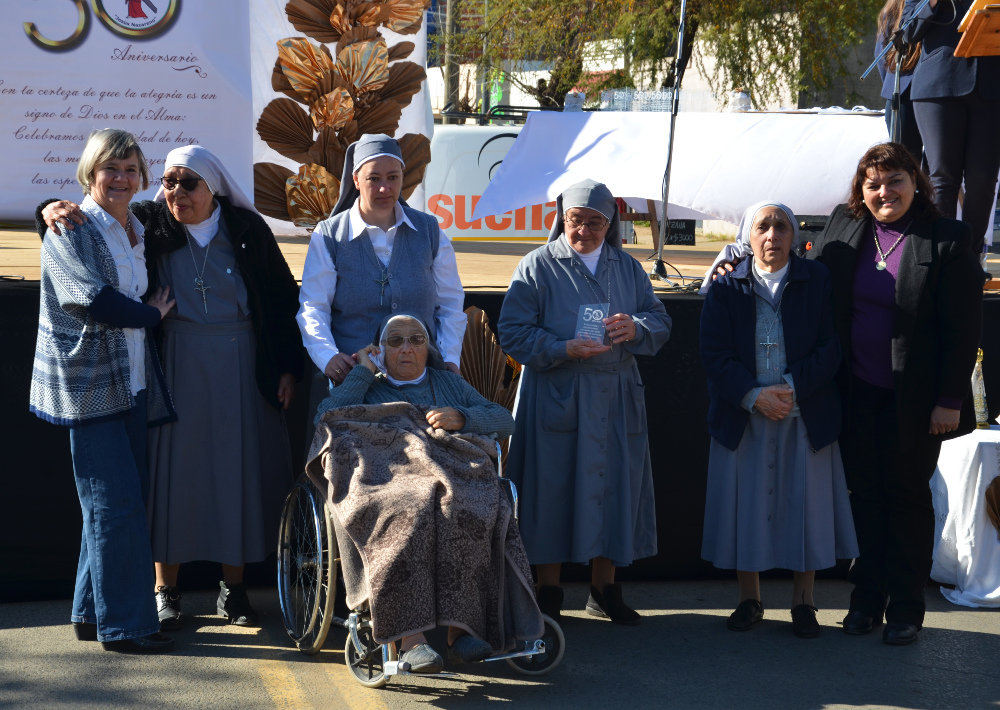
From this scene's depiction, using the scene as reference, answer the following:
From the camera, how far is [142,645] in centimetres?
404

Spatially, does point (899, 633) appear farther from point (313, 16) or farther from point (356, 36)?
point (313, 16)

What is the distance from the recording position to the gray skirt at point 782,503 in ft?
14.2

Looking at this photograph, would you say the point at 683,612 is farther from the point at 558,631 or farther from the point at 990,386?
the point at 990,386

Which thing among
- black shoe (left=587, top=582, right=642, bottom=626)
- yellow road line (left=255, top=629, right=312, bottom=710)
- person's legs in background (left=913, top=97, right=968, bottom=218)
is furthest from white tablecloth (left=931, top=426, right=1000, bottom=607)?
yellow road line (left=255, top=629, right=312, bottom=710)

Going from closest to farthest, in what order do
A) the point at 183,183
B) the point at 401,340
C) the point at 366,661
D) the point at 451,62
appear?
the point at 366,661 < the point at 401,340 < the point at 183,183 < the point at 451,62

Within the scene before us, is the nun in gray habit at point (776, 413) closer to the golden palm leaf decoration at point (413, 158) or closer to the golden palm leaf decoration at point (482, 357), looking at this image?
the golden palm leaf decoration at point (482, 357)

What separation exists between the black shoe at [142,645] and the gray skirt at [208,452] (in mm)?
299

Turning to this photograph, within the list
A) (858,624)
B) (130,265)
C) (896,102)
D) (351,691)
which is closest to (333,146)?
(130,265)

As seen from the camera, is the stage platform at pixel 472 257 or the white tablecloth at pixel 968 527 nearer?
the white tablecloth at pixel 968 527

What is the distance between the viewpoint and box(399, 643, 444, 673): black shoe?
3.49 meters

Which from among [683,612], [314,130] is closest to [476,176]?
[314,130]

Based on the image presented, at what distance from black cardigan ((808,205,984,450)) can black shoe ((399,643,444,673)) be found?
1929mm

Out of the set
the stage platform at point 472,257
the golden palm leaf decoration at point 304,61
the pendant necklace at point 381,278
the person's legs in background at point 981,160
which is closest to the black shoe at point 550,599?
the pendant necklace at point 381,278

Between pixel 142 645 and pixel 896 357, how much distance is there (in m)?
2.92
